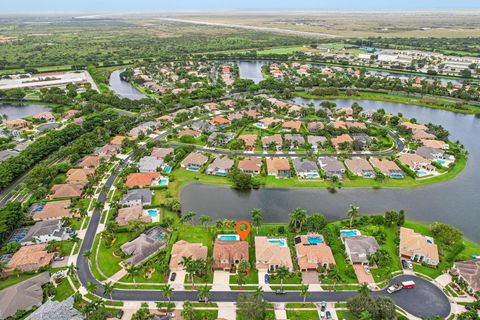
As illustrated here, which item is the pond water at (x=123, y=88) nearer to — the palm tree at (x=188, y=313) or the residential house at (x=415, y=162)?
the residential house at (x=415, y=162)

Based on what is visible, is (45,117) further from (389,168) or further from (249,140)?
(389,168)

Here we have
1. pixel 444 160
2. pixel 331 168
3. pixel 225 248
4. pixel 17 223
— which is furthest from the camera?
pixel 444 160

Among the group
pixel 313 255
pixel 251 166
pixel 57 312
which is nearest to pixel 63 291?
pixel 57 312

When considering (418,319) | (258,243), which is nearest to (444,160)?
A: (418,319)

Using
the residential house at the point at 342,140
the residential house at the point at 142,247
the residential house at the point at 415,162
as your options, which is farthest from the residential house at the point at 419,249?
the residential house at the point at 142,247

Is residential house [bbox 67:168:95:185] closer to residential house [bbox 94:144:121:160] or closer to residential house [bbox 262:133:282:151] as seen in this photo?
residential house [bbox 94:144:121:160]

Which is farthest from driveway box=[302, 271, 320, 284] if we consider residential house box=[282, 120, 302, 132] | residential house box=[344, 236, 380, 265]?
residential house box=[282, 120, 302, 132]

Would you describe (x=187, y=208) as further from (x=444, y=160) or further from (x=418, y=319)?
(x=444, y=160)
